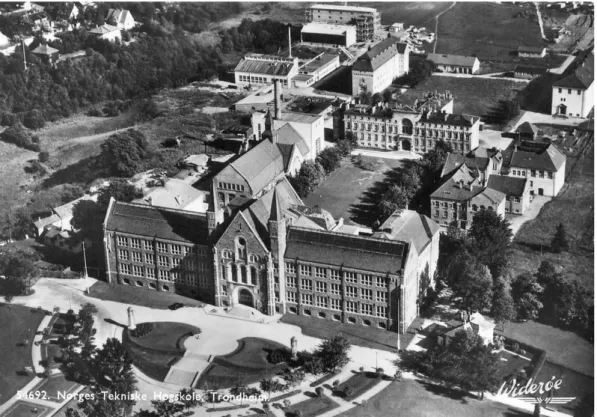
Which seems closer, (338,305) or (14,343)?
(14,343)

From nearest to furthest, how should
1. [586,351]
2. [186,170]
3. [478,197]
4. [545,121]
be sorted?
[586,351] < [478,197] < [186,170] < [545,121]

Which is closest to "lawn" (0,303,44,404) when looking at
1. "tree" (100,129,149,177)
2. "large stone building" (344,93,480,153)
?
"tree" (100,129,149,177)

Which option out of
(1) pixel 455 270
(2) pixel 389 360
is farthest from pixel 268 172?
(2) pixel 389 360

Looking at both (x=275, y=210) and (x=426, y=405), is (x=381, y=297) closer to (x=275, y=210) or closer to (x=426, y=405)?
(x=275, y=210)

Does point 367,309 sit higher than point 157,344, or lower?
higher

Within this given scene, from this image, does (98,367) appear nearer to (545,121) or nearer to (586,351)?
(586,351)

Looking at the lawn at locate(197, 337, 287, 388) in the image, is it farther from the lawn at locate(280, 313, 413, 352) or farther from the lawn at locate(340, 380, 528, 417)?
the lawn at locate(340, 380, 528, 417)

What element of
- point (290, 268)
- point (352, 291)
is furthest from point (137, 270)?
point (352, 291)
